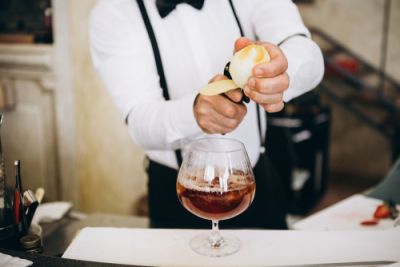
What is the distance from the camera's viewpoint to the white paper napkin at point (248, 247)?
0.90 meters

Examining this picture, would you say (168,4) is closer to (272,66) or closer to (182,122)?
(182,122)

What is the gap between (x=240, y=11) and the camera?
150 cm

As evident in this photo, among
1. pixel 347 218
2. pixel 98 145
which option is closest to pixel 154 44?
pixel 347 218

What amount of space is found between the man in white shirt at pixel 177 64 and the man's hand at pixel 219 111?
0.07 metres

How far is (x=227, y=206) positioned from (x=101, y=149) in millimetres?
2308

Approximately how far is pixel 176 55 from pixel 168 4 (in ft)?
0.51

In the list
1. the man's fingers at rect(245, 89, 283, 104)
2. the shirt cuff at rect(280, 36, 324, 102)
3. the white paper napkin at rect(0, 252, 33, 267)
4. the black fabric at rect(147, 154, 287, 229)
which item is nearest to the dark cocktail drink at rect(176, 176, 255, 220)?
the man's fingers at rect(245, 89, 283, 104)

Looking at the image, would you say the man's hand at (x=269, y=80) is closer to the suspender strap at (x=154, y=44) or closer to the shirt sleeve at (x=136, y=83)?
the shirt sleeve at (x=136, y=83)

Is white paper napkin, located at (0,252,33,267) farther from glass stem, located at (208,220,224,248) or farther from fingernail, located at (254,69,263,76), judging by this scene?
fingernail, located at (254,69,263,76)

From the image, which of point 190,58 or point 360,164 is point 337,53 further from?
point 190,58

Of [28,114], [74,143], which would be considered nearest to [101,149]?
[74,143]

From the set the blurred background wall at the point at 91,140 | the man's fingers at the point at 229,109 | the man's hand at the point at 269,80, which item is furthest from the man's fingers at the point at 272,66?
the blurred background wall at the point at 91,140

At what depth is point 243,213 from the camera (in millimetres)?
1558

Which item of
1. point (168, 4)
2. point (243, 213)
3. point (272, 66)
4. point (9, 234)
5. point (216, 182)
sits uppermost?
point (168, 4)
